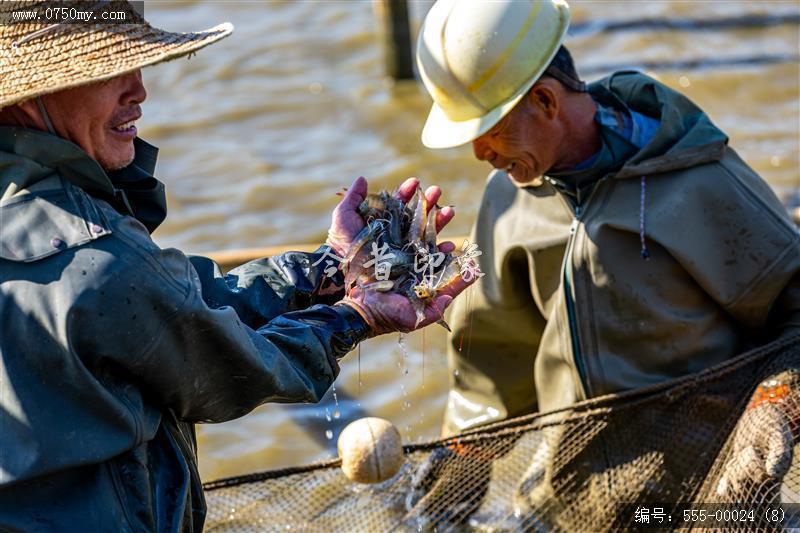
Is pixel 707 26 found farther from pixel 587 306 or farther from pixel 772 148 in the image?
pixel 587 306

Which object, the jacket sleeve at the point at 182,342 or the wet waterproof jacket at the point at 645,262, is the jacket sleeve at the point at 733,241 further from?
the jacket sleeve at the point at 182,342

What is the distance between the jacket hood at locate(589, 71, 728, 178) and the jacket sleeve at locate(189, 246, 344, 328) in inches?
49.7

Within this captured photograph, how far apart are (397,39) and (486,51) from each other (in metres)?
5.98

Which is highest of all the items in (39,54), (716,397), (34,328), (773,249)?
(39,54)

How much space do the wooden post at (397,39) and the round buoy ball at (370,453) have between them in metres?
5.99

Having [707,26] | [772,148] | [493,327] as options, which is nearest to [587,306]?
[493,327]

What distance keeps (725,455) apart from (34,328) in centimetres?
256

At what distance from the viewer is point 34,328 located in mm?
2512

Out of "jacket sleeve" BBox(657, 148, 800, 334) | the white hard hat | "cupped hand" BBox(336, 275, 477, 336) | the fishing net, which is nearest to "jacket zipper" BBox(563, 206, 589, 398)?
the fishing net

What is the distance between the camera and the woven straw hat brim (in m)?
2.61

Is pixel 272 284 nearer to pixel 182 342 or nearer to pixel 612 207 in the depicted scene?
pixel 182 342

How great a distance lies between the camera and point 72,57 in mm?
2682

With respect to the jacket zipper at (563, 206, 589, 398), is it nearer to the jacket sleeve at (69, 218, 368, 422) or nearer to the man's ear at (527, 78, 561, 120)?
the man's ear at (527, 78, 561, 120)

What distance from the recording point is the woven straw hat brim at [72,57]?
2.61 m
